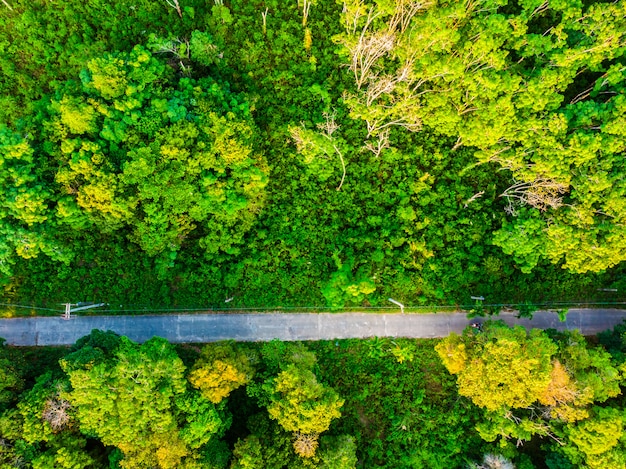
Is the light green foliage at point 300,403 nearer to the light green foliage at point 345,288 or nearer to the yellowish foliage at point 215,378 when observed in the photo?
the yellowish foliage at point 215,378

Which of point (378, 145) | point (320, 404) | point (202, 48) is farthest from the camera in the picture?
point (378, 145)

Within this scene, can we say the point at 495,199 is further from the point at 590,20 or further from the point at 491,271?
the point at 590,20

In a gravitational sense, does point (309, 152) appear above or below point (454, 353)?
above

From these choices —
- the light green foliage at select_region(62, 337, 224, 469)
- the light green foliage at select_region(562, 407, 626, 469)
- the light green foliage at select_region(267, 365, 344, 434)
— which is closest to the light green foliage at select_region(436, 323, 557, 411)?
the light green foliage at select_region(562, 407, 626, 469)

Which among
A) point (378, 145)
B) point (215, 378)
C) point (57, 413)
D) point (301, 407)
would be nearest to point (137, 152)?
point (215, 378)

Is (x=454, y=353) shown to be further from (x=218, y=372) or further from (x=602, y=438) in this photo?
(x=218, y=372)

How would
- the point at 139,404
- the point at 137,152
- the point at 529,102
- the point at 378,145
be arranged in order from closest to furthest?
1. the point at 139,404
2. the point at 137,152
3. the point at 529,102
4. the point at 378,145

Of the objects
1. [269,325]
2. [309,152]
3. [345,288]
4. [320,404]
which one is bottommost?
[320,404]

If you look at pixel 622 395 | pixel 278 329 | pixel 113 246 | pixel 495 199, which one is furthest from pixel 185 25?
pixel 622 395

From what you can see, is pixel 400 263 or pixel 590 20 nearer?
pixel 590 20
